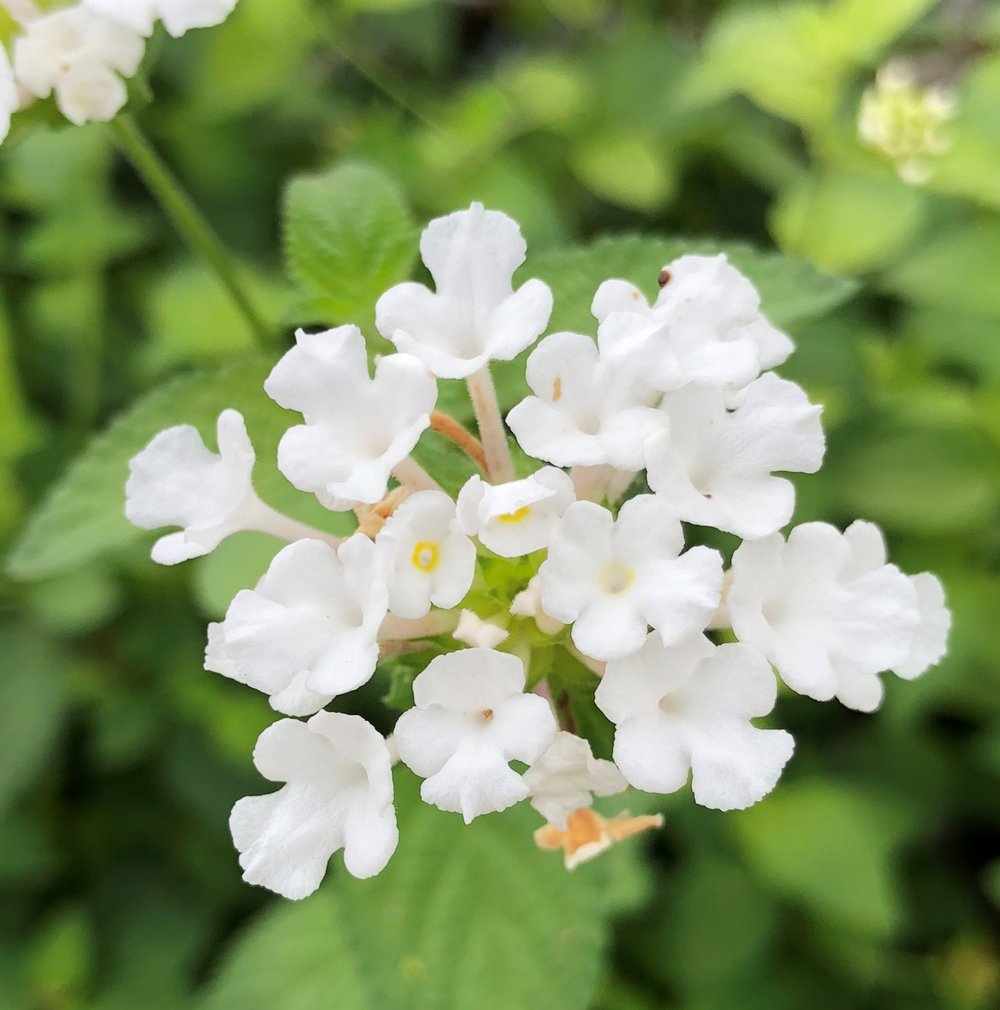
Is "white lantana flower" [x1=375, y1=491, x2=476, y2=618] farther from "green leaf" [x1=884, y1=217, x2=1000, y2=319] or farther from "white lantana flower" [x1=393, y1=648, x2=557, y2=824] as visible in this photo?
"green leaf" [x1=884, y1=217, x2=1000, y2=319]

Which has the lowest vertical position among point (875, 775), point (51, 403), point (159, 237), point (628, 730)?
point (875, 775)

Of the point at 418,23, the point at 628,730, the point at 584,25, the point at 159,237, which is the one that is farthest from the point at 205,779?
the point at 584,25

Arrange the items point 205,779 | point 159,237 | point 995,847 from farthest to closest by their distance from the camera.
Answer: point 159,237 → point 995,847 → point 205,779

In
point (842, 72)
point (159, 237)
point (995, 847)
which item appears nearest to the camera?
point (842, 72)

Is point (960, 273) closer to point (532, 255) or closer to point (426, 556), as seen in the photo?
point (532, 255)

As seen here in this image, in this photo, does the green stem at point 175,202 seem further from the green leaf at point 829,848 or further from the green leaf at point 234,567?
the green leaf at point 829,848

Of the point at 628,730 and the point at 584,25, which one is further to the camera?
the point at 584,25

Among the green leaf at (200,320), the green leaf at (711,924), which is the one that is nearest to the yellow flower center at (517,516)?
the green leaf at (200,320)

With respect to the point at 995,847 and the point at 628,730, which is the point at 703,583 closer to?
the point at 628,730
